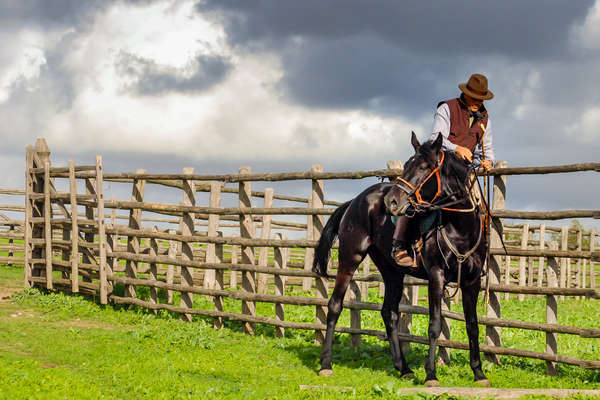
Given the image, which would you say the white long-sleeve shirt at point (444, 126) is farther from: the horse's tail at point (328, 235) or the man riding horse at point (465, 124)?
the horse's tail at point (328, 235)

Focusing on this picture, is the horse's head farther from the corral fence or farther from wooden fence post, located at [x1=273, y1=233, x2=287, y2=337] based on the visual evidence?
wooden fence post, located at [x1=273, y1=233, x2=287, y2=337]

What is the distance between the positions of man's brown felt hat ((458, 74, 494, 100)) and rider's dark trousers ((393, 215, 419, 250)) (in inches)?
70.5

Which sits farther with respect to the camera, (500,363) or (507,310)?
(507,310)

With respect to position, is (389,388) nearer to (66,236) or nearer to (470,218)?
(470,218)

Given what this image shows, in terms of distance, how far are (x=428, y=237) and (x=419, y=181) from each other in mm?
849

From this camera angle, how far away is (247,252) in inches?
472

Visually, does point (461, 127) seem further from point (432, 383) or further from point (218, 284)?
point (218, 284)

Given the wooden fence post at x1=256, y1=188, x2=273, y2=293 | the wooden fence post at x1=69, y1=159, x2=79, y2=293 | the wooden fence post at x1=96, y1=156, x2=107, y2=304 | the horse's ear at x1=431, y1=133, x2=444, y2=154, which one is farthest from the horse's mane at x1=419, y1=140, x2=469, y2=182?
the wooden fence post at x1=69, y1=159, x2=79, y2=293

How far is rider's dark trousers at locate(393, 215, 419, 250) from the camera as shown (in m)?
7.75

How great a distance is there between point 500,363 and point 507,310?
9.36 meters

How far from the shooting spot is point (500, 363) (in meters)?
9.14

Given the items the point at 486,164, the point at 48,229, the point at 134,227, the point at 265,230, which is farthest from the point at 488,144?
the point at 48,229

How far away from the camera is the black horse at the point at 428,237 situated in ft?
23.7

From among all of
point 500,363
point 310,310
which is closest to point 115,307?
point 310,310
